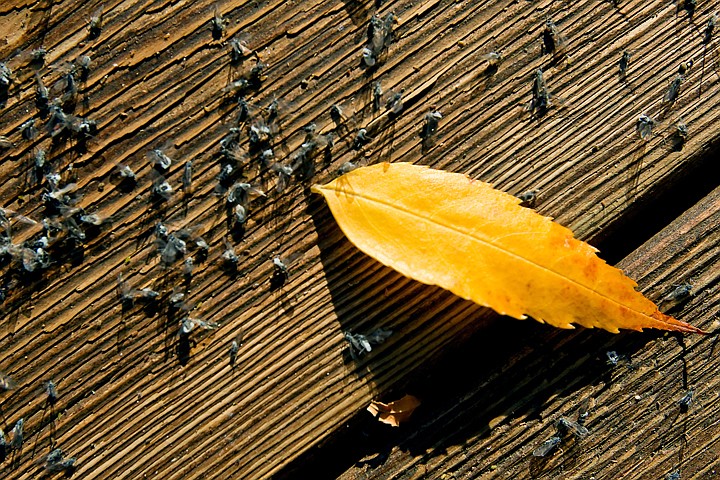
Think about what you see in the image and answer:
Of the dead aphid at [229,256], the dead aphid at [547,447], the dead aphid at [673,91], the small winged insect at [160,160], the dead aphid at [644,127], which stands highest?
the small winged insect at [160,160]

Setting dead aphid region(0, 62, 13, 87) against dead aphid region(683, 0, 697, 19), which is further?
dead aphid region(683, 0, 697, 19)

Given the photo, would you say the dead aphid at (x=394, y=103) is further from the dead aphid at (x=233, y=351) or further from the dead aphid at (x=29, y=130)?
the dead aphid at (x=29, y=130)

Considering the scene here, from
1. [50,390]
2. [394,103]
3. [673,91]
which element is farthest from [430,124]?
[50,390]

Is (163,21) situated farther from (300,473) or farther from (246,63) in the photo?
(300,473)

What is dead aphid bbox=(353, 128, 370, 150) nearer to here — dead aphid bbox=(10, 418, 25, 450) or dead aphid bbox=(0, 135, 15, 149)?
dead aphid bbox=(0, 135, 15, 149)

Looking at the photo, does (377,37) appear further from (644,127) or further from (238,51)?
(644,127)

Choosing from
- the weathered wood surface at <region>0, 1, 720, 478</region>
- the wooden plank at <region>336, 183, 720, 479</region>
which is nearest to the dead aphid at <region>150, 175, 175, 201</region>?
the weathered wood surface at <region>0, 1, 720, 478</region>

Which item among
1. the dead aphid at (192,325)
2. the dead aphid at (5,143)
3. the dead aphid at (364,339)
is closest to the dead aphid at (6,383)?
the dead aphid at (192,325)
